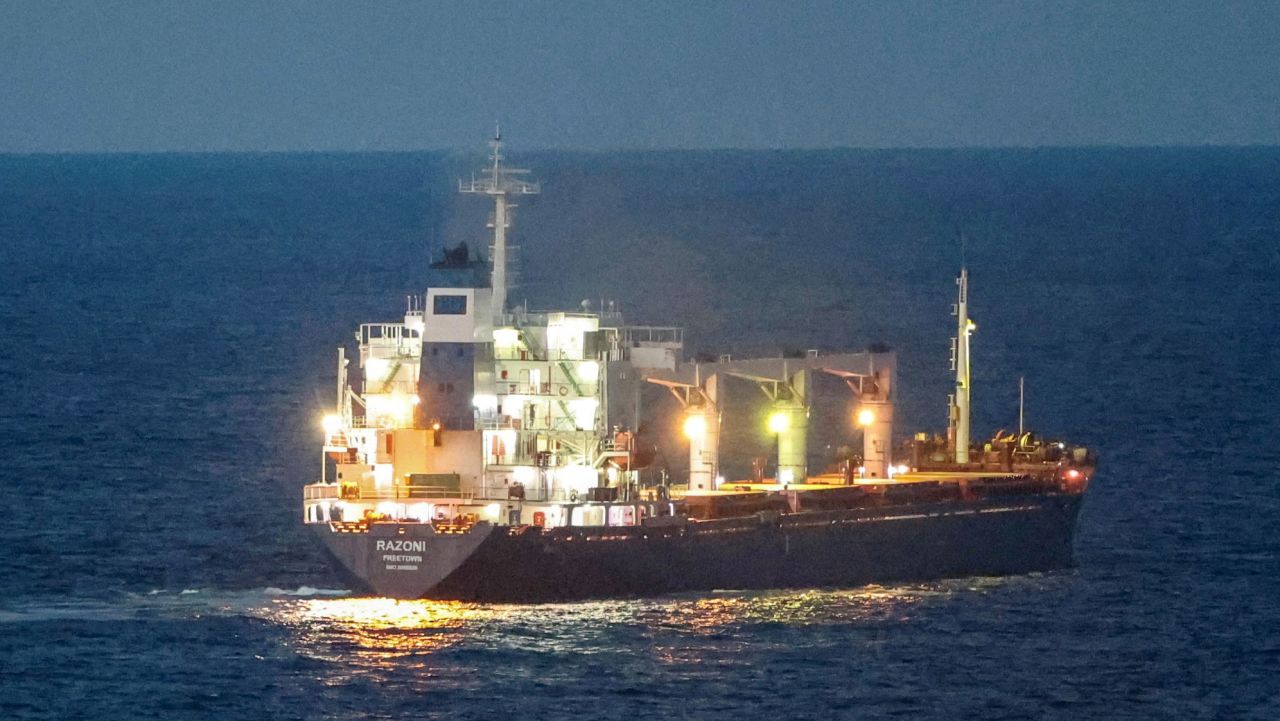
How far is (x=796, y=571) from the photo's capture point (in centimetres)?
9100

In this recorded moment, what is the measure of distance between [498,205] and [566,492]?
9.31 metres

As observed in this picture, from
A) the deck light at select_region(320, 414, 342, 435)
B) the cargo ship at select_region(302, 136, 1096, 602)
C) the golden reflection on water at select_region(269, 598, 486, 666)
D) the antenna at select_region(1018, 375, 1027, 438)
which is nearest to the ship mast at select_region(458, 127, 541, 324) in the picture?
the cargo ship at select_region(302, 136, 1096, 602)

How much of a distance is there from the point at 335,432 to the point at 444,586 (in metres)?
7.59

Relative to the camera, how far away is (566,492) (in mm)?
89438

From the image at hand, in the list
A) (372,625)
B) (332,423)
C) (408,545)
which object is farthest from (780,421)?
(372,625)

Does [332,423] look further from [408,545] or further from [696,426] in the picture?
[696,426]

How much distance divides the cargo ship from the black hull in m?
0.05

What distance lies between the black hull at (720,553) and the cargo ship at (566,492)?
54 mm

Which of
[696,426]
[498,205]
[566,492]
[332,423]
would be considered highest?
[498,205]

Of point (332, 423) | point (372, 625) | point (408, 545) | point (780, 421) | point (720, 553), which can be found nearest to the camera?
point (372, 625)

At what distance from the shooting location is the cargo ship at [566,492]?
85250 mm

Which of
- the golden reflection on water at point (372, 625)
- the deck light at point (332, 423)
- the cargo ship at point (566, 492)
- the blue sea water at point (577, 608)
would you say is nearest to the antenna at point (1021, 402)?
the blue sea water at point (577, 608)

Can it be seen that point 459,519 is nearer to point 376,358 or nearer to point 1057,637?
point 376,358

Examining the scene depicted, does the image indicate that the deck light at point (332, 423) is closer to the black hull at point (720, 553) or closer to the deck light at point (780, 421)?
the black hull at point (720, 553)
